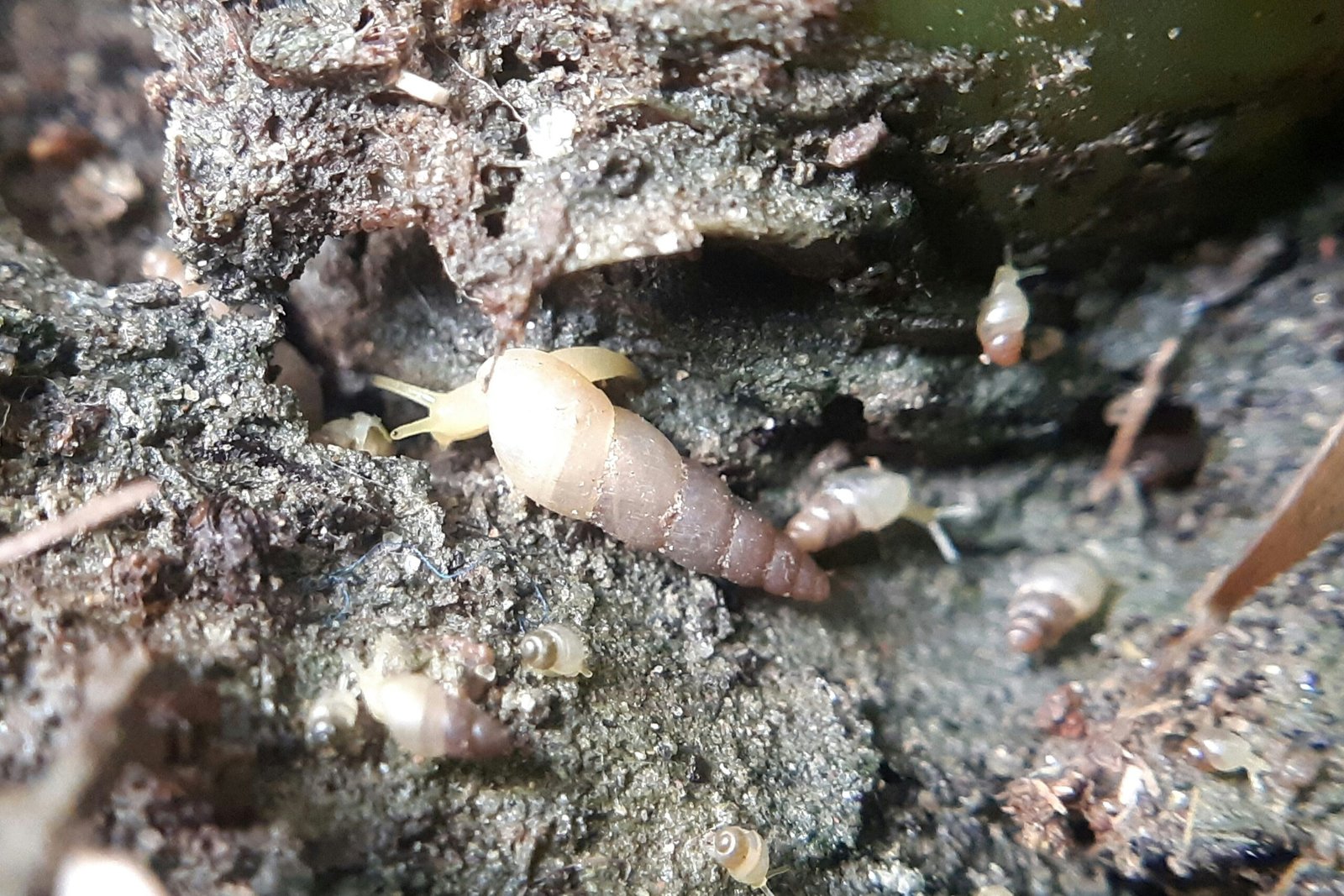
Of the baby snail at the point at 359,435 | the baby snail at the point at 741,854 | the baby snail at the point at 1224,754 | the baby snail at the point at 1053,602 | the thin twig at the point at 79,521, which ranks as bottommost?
the baby snail at the point at 741,854

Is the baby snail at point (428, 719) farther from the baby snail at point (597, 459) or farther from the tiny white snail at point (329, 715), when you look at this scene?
the baby snail at point (597, 459)

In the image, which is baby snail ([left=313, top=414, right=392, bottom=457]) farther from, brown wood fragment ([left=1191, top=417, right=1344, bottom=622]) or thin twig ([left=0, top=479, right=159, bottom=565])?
brown wood fragment ([left=1191, top=417, right=1344, bottom=622])

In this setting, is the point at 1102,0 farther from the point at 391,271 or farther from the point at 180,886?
the point at 180,886

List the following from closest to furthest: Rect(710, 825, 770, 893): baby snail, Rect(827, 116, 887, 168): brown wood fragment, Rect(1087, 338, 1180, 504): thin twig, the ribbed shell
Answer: Rect(710, 825, 770, 893): baby snail
Rect(827, 116, 887, 168): brown wood fragment
the ribbed shell
Rect(1087, 338, 1180, 504): thin twig

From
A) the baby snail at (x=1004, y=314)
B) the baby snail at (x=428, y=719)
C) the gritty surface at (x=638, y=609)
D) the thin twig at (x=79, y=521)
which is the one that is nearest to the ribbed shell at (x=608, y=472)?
the gritty surface at (x=638, y=609)

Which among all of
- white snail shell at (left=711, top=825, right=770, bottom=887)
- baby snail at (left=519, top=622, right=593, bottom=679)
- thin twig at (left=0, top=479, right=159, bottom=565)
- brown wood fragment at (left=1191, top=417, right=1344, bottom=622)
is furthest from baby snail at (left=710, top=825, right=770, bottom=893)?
brown wood fragment at (left=1191, top=417, right=1344, bottom=622)

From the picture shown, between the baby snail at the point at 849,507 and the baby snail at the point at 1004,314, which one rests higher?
the baby snail at the point at 1004,314

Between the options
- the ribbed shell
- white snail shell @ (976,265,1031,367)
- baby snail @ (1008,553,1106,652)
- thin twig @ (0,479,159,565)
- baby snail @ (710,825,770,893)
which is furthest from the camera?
baby snail @ (1008,553,1106,652)
